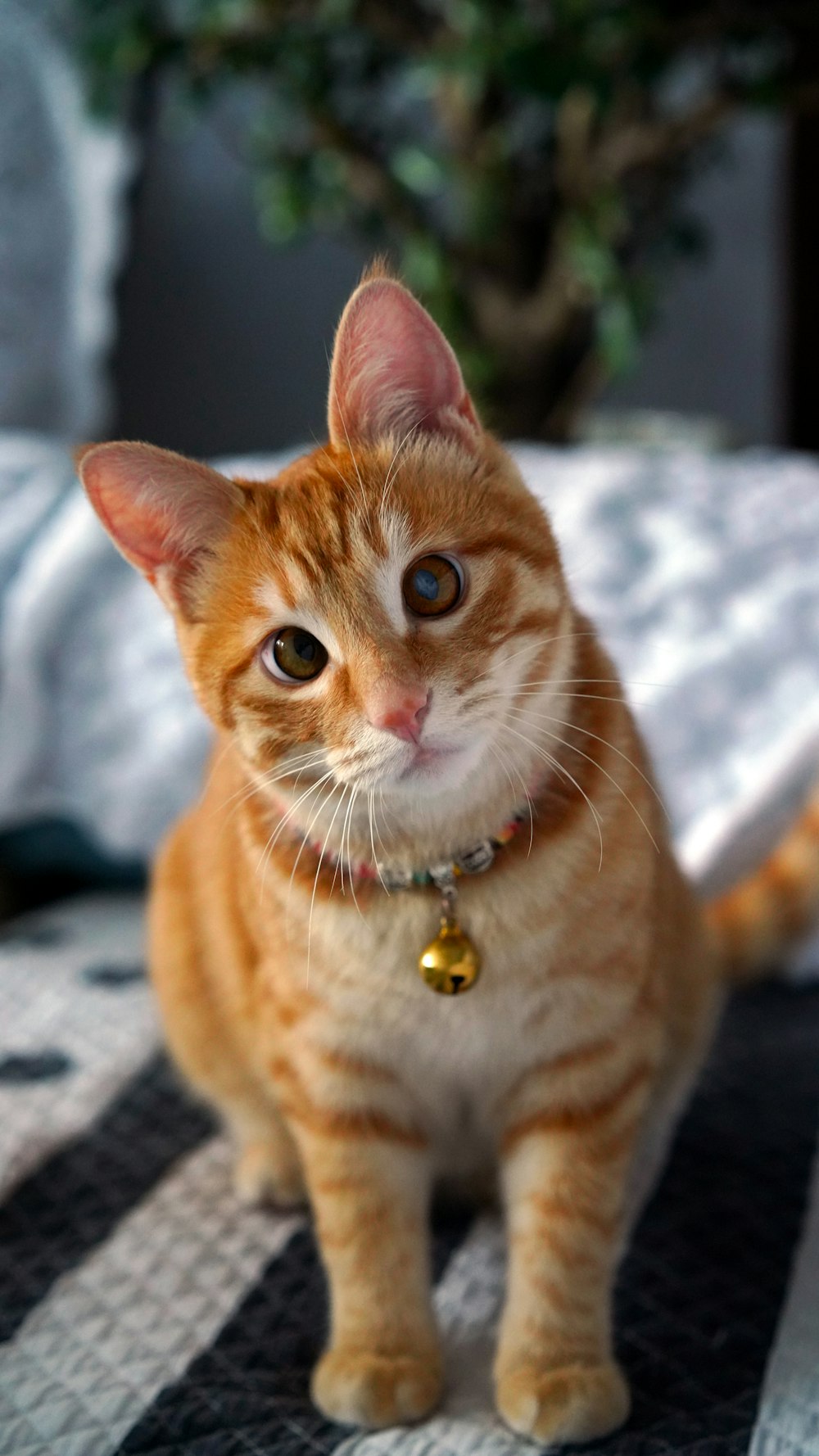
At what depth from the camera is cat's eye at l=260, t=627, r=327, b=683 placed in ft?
2.84

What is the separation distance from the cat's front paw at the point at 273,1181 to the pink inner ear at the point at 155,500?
1.73 feet

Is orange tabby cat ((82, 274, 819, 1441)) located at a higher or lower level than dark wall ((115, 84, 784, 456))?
lower

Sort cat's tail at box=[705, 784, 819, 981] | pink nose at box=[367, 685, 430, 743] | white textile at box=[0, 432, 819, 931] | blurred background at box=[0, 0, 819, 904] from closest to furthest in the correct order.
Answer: pink nose at box=[367, 685, 430, 743] → cat's tail at box=[705, 784, 819, 981] → white textile at box=[0, 432, 819, 931] → blurred background at box=[0, 0, 819, 904]

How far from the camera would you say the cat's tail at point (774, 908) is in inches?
53.7

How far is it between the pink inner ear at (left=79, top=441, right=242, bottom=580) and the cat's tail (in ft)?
2.37

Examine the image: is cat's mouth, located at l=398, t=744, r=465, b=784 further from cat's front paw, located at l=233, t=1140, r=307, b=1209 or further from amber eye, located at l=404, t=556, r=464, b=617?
cat's front paw, located at l=233, t=1140, r=307, b=1209

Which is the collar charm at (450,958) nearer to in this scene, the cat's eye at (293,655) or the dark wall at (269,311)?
the cat's eye at (293,655)

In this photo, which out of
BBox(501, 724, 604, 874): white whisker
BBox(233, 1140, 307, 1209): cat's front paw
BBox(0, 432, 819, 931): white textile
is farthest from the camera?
BBox(0, 432, 819, 931): white textile

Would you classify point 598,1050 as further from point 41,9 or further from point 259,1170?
point 41,9

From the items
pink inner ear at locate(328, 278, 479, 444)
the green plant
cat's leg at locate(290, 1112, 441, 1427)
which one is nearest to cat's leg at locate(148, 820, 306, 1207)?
cat's leg at locate(290, 1112, 441, 1427)

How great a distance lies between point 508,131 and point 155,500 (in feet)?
5.45

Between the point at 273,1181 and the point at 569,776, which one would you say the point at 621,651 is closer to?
the point at 569,776

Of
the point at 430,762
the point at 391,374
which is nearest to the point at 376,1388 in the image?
the point at 430,762

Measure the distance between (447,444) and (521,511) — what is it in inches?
2.9
